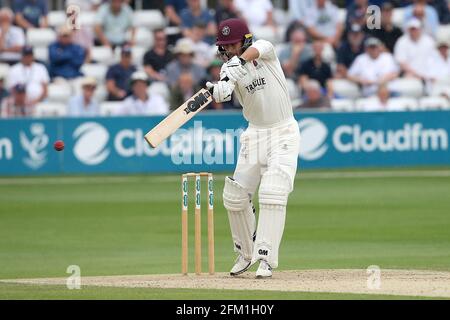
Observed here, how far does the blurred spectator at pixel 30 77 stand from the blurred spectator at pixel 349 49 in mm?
5132

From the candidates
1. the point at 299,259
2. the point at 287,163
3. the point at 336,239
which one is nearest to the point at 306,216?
the point at 336,239

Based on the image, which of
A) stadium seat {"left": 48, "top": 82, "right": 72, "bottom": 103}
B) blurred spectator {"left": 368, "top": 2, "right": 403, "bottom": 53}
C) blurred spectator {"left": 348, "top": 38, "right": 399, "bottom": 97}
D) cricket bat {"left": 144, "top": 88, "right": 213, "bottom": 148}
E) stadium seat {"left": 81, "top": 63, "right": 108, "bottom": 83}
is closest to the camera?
cricket bat {"left": 144, "top": 88, "right": 213, "bottom": 148}

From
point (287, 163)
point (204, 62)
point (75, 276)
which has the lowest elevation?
point (75, 276)

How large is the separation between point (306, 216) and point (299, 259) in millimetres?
3646

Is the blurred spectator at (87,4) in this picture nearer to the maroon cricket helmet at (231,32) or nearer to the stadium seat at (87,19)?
the stadium seat at (87,19)

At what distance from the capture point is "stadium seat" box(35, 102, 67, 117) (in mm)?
20766

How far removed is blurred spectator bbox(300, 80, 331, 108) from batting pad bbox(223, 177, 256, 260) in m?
10.7

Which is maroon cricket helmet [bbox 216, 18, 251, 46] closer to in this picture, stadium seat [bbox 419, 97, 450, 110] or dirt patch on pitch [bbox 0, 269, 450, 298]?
dirt patch on pitch [bbox 0, 269, 450, 298]

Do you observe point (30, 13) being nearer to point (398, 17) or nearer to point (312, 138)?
point (312, 138)

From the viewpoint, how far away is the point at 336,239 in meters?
13.6

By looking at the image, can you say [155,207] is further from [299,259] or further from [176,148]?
[299,259]

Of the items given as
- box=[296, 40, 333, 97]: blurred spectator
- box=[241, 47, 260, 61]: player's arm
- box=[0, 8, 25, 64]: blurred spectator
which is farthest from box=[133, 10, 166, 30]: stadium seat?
box=[241, 47, 260, 61]: player's arm

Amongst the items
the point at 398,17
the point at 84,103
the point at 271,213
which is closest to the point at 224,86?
the point at 271,213

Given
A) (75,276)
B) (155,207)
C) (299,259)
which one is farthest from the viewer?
(155,207)
